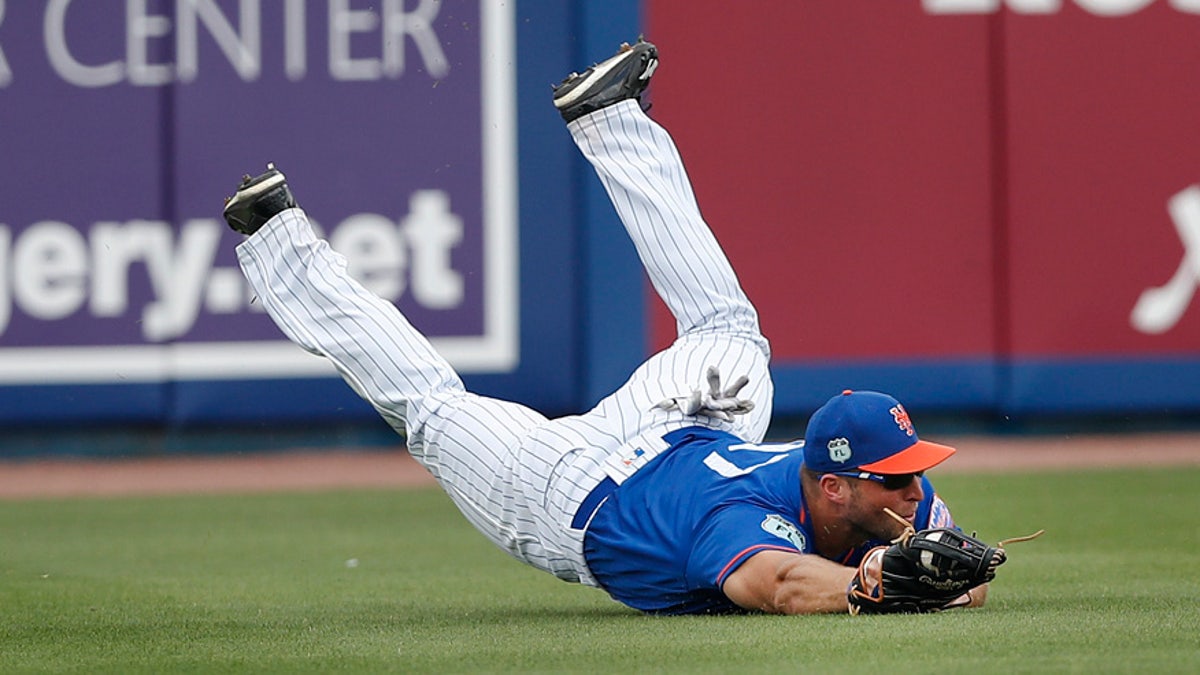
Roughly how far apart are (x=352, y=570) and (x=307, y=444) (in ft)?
14.2

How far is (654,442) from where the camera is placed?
4.56 meters

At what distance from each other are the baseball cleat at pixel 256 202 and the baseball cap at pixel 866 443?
5.94ft

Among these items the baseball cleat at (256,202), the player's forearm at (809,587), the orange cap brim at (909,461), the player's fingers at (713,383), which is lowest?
the player's forearm at (809,587)

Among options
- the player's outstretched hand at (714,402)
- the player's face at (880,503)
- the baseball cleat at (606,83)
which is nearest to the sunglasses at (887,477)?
the player's face at (880,503)

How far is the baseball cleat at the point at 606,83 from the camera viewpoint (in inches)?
205

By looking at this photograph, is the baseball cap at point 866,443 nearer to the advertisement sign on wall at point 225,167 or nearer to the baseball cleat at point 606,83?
the baseball cleat at point 606,83

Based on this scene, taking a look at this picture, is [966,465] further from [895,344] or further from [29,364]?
[29,364]

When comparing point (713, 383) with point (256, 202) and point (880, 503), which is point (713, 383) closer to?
point (880, 503)

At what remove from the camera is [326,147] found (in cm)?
996

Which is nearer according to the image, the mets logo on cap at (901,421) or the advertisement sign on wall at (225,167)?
the mets logo on cap at (901,421)

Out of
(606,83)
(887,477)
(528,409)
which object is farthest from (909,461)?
(606,83)

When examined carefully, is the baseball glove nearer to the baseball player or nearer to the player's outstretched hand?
the baseball player

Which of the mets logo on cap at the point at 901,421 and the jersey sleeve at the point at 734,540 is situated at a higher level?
the mets logo on cap at the point at 901,421

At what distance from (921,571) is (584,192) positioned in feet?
20.8
